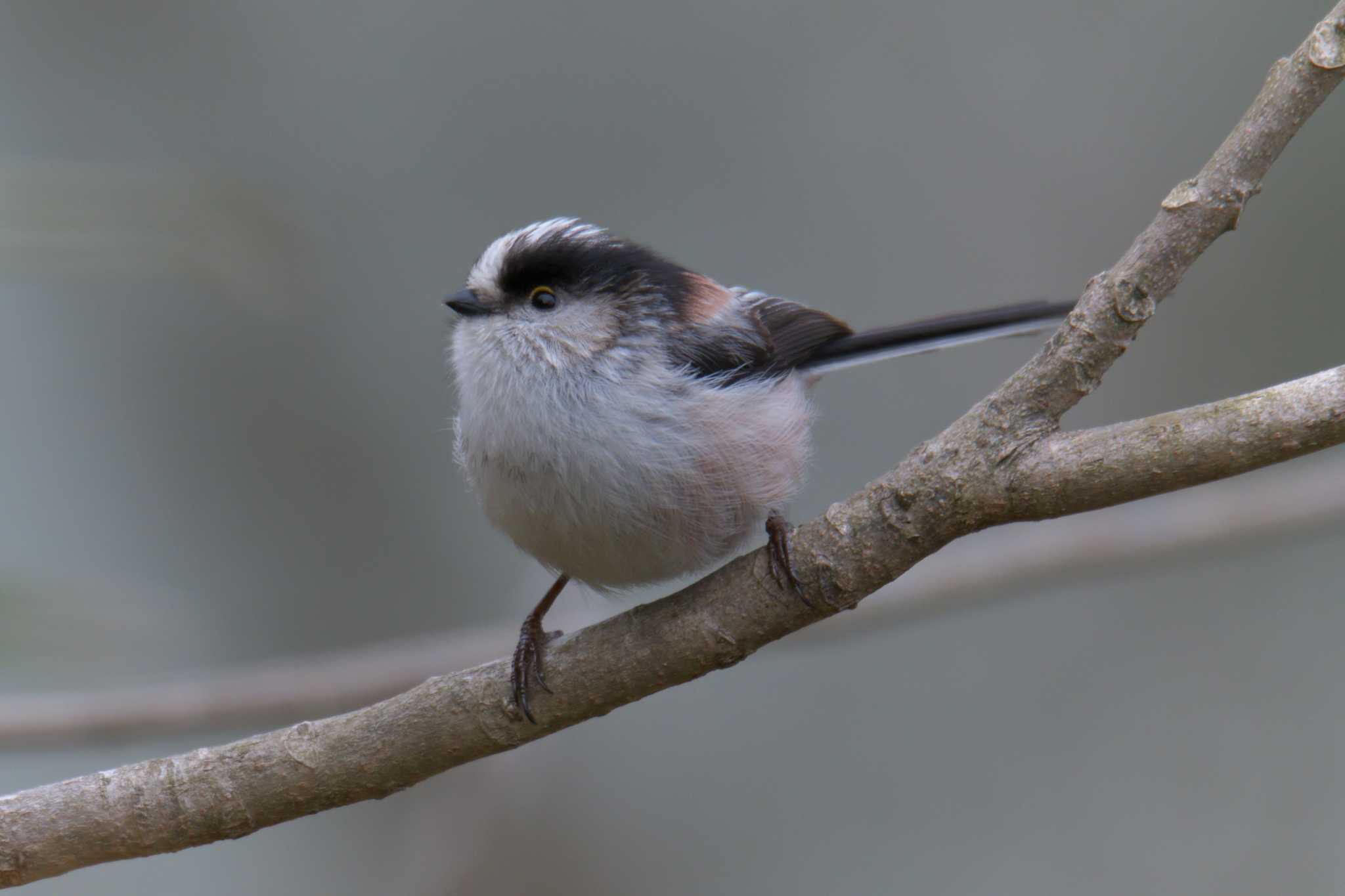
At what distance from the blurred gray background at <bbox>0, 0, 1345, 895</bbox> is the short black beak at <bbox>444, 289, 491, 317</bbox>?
1.55m

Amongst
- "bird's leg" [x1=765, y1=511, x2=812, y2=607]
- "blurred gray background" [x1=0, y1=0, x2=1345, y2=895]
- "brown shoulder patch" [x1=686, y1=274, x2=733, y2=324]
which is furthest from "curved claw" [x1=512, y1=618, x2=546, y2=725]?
"blurred gray background" [x1=0, y1=0, x2=1345, y2=895]

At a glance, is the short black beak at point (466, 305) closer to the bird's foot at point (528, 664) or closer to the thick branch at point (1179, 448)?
the bird's foot at point (528, 664)

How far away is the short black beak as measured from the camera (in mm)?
2580

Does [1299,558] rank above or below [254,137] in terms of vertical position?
below

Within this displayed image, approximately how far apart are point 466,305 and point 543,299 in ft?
0.55

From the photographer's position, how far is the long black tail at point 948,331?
2.40 meters

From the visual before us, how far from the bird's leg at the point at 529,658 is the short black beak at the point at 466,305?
594mm

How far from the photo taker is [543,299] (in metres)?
2.57


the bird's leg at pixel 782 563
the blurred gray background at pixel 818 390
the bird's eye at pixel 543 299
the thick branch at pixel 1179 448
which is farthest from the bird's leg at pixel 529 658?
the blurred gray background at pixel 818 390

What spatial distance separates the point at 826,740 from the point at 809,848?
1.22 feet

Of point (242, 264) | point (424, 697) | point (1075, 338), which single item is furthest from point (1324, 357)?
point (242, 264)

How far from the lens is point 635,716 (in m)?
4.39

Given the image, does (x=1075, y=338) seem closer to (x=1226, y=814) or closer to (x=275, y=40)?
(x=1226, y=814)

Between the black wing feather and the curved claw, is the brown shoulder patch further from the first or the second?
the curved claw
